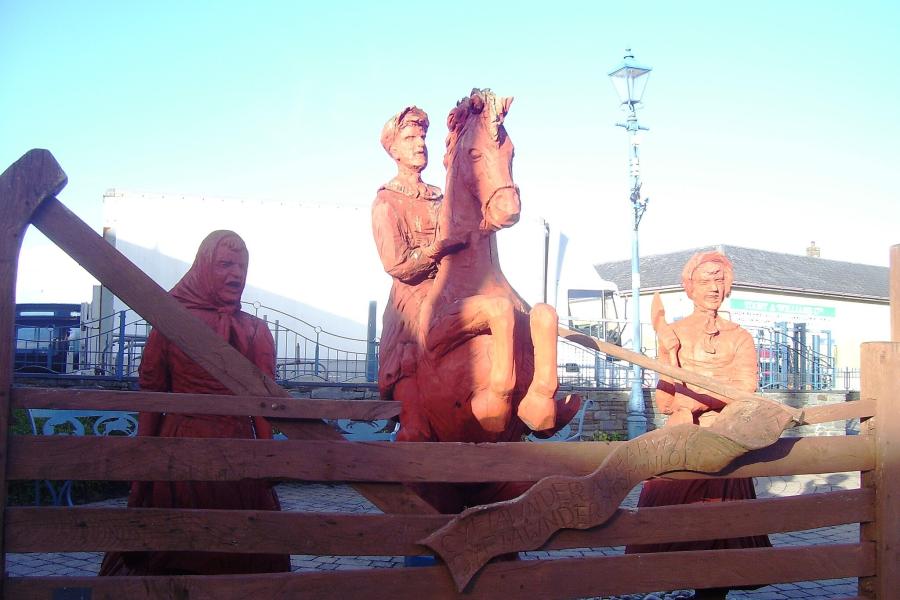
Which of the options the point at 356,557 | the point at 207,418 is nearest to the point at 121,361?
the point at 207,418

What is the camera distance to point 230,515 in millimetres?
2225

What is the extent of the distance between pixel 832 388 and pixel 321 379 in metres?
9.24

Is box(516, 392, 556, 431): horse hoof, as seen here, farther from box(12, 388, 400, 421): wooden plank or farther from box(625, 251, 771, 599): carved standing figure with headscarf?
box(625, 251, 771, 599): carved standing figure with headscarf

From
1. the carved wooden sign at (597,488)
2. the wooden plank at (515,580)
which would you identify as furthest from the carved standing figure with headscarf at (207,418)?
the carved wooden sign at (597,488)

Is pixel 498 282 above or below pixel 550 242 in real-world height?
below

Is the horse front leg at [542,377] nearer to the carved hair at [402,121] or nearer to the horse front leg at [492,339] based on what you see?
the horse front leg at [492,339]

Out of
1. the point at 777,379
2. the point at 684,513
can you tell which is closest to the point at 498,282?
the point at 684,513

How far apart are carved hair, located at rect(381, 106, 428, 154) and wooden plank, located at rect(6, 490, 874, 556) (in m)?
2.20

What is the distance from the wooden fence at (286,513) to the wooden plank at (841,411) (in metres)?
0.26

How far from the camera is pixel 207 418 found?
3250 millimetres

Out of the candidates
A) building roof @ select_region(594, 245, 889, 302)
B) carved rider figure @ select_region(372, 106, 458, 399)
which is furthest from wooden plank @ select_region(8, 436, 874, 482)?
building roof @ select_region(594, 245, 889, 302)

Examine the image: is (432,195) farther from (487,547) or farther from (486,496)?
(487,547)

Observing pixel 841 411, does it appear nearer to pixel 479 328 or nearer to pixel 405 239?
pixel 479 328

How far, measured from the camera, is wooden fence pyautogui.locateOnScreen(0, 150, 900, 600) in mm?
2162
